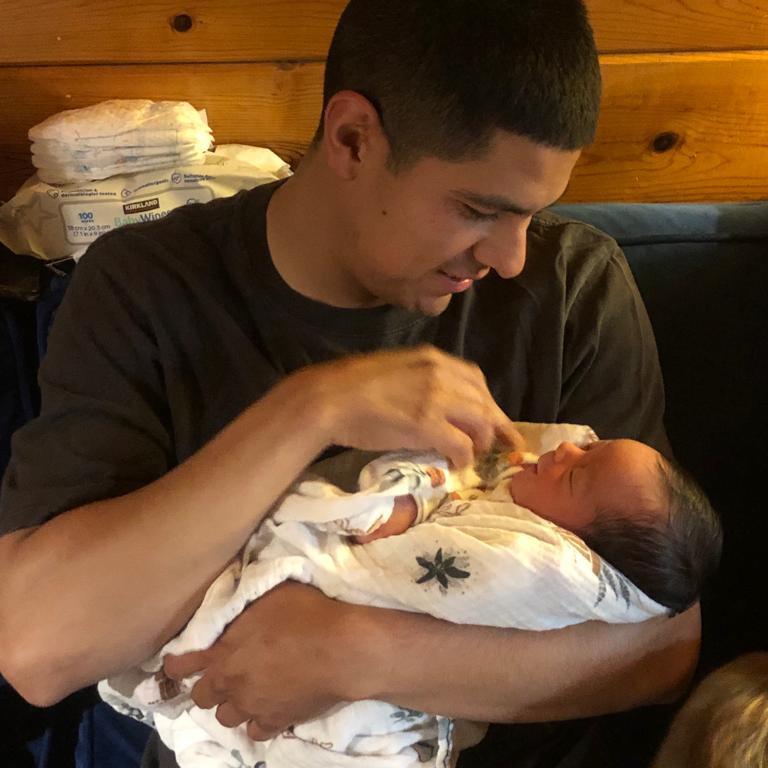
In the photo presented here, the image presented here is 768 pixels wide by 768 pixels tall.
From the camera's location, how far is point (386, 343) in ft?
3.63

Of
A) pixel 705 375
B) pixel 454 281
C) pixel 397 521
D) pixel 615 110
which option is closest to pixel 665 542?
pixel 397 521

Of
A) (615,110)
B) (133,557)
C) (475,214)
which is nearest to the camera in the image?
(133,557)

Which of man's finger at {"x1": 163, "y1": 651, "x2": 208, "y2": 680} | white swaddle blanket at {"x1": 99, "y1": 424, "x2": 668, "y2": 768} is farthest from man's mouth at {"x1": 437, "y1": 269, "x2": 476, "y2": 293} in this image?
man's finger at {"x1": 163, "y1": 651, "x2": 208, "y2": 680}

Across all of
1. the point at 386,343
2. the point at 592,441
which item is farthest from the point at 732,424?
the point at 386,343

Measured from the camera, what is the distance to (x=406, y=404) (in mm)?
931

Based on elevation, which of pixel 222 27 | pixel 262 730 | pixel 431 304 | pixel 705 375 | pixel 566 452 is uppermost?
pixel 222 27

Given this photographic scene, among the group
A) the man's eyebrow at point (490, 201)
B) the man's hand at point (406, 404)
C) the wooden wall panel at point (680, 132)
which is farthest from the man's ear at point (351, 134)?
the wooden wall panel at point (680, 132)

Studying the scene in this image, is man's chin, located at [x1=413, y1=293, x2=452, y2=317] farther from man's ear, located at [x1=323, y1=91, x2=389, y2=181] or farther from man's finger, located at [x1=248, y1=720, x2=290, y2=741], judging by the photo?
man's finger, located at [x1=248, y1=720, x2=290, y2=741]

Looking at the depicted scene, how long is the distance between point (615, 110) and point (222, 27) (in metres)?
0.76

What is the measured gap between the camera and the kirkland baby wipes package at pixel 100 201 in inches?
60.9

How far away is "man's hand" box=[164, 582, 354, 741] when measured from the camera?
2.93 feet

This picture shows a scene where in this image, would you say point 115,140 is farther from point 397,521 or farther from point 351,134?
point 397,521

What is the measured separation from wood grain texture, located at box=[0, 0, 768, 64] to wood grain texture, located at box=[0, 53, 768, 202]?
0.02 meters

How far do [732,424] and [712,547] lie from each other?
0.54 meters
